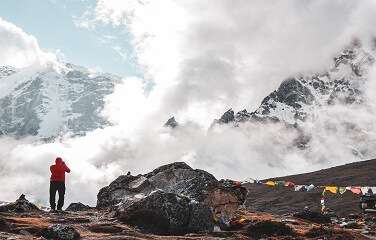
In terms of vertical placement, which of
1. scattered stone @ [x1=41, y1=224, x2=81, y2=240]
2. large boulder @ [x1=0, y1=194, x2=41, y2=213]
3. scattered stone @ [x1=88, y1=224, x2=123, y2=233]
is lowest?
scattered stone @ [x1=41, y1=224, x2=81, y2=240]

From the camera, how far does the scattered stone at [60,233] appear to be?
758 inches

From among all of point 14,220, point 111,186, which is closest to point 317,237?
point 14,220

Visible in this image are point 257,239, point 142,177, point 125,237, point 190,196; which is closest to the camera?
point 125,237

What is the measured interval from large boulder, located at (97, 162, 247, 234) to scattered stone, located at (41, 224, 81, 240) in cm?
498

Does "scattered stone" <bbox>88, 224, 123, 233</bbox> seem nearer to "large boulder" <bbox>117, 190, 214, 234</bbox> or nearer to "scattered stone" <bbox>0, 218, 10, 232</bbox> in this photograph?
"large boulder" <bbox>117, 190, 214, 234</bbox>

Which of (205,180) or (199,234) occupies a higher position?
(205,180)

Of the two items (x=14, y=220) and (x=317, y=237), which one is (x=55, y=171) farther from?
(x=317, y=237)

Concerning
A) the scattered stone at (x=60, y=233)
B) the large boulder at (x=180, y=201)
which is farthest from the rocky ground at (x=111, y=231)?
the large boulder at (x=180, y=201)

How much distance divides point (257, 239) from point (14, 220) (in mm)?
10050

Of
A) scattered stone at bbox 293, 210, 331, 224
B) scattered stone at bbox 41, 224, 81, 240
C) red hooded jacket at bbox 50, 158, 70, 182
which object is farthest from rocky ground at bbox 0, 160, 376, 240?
scattered stone at bbox 293, 210, 331, 224

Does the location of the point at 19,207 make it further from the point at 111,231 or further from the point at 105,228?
the point at 111,231

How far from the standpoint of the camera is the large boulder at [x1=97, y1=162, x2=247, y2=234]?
24094mm

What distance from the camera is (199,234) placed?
77.5ft

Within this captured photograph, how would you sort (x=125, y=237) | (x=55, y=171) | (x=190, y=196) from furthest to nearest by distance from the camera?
(x=55, y=171), (x=190, y=196), (x=125, y=237)
